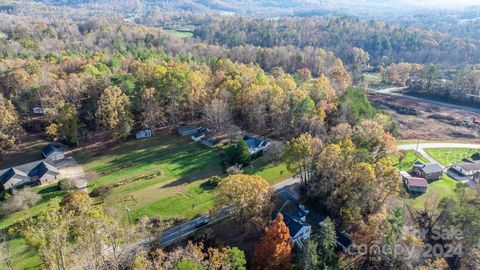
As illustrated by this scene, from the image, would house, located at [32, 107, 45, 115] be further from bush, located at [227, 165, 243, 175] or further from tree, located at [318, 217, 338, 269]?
tree, located at [318, 217, 338, 269]

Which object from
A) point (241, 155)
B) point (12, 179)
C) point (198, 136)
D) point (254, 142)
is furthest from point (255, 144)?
point (12, 179)

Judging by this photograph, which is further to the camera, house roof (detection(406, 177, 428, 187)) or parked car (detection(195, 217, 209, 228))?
house roof (detection(406, 177, 428, 187))

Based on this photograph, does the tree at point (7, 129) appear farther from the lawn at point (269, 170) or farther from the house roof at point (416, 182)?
the house roof at point (416, 182)

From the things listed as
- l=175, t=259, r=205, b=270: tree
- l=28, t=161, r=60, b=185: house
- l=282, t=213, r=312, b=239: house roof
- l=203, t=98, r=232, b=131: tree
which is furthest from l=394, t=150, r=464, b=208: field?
Answer: l=28, t=161, r=60, b=185: house

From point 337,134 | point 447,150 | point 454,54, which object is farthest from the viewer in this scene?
point 454,54

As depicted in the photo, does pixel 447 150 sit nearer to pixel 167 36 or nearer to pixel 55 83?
pixel 55 83

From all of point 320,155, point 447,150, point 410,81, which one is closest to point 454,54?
point 410,81
